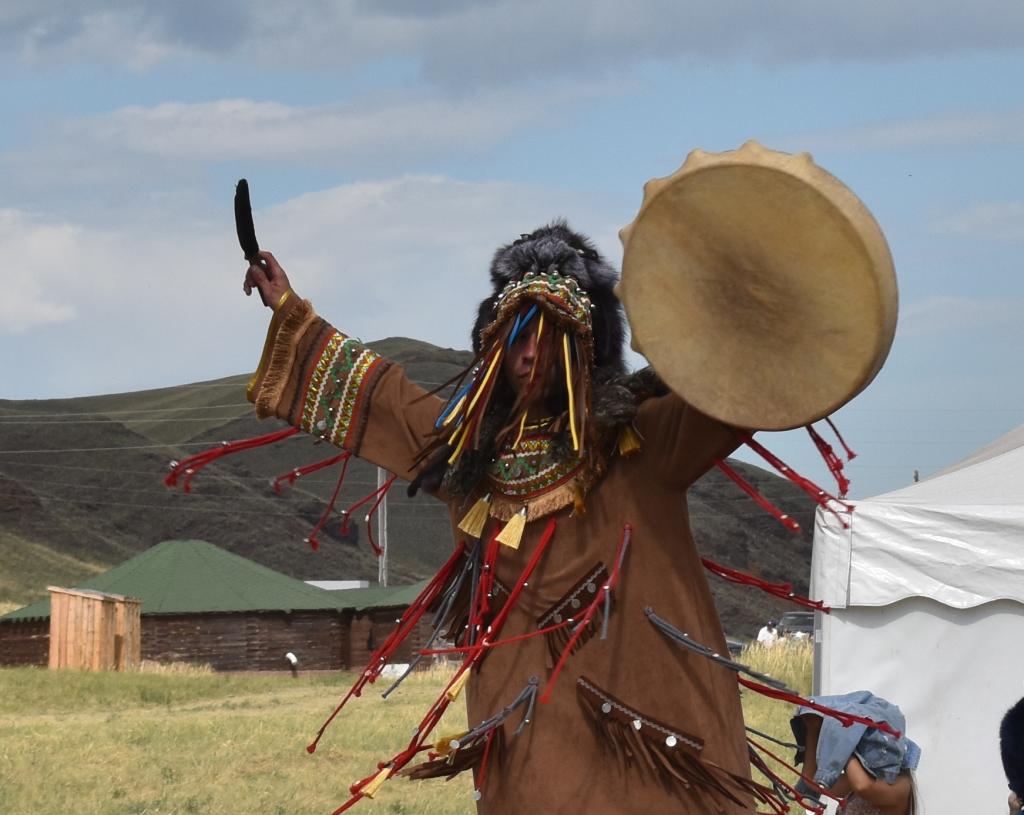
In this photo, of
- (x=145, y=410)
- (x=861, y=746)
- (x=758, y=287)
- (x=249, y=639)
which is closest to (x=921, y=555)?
(x=861, y=746)

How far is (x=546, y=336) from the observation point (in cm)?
363

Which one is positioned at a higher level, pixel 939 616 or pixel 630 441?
pixel 630 441

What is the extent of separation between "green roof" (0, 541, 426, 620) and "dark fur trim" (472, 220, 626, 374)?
1725 centimetres

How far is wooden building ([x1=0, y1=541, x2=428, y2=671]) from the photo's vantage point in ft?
66.4

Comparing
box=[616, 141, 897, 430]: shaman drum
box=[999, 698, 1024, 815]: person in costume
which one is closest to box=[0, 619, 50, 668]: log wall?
box=[616, 141, 897, 430]: shaman drum

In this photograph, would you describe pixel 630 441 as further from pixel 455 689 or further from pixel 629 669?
pixel 455 689

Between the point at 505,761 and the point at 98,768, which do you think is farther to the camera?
the point at 98,768

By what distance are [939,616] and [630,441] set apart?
3.68 metres

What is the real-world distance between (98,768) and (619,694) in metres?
5.96

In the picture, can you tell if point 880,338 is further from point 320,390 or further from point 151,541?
point 151,541

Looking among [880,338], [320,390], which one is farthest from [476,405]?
[880,338]

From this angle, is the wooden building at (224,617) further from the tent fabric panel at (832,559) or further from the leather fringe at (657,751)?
the leather fringe at (657,751)

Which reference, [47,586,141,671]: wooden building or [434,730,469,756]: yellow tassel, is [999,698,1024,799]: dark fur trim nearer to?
[434,730,469,756]: yellow tassel

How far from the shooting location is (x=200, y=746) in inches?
381
